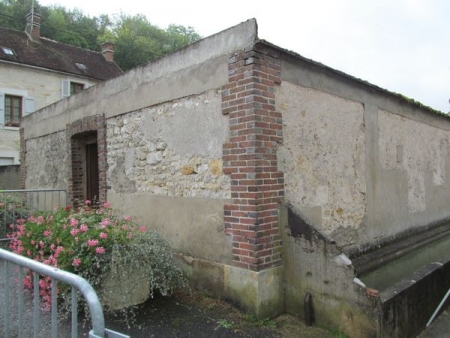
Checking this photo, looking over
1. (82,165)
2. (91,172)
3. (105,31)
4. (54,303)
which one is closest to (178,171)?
(54,303)

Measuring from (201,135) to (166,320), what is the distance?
221 centimetres

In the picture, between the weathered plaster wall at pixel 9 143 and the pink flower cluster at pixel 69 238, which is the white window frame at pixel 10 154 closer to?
the weathered plaster wall at pixel 9 143

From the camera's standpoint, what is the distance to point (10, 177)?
504 inches

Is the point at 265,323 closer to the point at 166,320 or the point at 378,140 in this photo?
the point at 166,320

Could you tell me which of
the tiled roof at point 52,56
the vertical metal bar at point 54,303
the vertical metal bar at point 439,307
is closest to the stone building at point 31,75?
the tiled roof at point 52,56

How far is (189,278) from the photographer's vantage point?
4715mm

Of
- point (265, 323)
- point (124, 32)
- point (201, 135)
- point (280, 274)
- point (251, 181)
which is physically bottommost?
point (265, 323)

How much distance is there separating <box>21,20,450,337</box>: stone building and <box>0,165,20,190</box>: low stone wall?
282 inches

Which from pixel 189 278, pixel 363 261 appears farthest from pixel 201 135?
pixel 363 261

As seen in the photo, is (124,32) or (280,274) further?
(124,32)

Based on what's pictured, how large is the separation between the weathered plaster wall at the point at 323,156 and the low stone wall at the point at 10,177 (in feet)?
37.1

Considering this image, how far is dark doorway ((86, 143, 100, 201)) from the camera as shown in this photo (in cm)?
746

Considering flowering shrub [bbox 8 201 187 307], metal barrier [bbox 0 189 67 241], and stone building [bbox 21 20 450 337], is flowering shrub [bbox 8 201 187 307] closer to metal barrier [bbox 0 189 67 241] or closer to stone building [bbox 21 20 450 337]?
stone building [bbox 21 20 450 337]

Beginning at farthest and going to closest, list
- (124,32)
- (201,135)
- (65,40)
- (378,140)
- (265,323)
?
1. (124,32)
2. (65,40)
3. (378,140)
4. (201,135)
5. (265,323)
